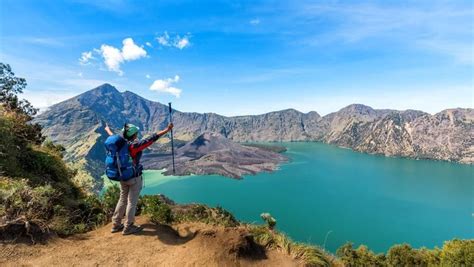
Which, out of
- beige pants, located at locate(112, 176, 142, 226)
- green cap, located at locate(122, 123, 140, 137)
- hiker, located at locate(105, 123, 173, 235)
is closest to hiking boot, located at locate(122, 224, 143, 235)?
hiker, located at locate(105, 123, 173, 235)

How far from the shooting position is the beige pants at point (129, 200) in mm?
8961

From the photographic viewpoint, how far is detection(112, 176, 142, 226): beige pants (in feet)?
29.4

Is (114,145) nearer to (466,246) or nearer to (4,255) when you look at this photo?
(4,255)

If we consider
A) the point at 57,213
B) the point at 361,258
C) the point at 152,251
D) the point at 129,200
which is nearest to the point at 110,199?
the point at 57,213

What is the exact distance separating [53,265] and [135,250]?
1.93m

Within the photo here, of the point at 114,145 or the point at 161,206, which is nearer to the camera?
the point at 114,145

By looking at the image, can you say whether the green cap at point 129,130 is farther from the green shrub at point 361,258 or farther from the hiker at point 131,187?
the green shrub at point 361,258

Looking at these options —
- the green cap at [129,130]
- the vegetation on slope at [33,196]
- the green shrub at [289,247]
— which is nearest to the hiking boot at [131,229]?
the vegetation on slope at [33,196]

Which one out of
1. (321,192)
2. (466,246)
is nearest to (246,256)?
(466,246)

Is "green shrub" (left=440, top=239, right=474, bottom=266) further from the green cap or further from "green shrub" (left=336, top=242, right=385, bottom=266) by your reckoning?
the green cap

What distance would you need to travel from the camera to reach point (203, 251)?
803cm

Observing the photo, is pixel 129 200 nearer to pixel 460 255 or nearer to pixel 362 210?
pixel 460 255

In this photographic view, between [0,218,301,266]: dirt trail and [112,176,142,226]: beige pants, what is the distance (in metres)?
0.53

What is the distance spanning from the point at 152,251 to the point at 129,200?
188 centimetres
